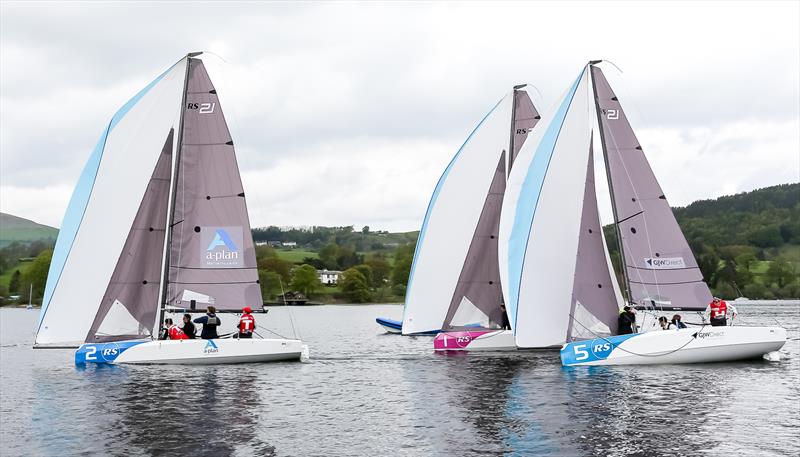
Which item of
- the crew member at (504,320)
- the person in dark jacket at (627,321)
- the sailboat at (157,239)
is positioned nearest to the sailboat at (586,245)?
the person in dark jacket at (627,321)

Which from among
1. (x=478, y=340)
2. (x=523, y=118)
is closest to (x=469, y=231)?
(x=478, y=340)

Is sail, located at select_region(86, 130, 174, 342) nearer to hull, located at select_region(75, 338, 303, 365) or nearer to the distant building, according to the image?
hull, located at select_region(75, 338, 303, 365)

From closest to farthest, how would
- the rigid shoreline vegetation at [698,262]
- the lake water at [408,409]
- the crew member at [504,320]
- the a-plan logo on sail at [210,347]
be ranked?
the lake water at [408,409] < the a-plan logo on sail at [210,347] < the crew member at [504,320] < the rigid shoreline vegetation at [698,262]

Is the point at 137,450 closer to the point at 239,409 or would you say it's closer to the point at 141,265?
the point at 239,409

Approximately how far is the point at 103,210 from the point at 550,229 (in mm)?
15037

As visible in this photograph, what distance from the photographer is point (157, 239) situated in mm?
27344

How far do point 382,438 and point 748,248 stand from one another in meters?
160

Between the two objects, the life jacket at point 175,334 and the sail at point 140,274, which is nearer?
the life jacket at point 175,334

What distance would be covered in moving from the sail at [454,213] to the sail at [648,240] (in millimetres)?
7555

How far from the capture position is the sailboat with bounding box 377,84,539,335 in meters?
33.4

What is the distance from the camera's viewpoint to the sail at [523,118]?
33.9 m

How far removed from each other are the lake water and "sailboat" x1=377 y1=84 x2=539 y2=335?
4.65m

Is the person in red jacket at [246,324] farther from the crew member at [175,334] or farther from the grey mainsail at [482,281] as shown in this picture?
the grey mainsail at [482,281]

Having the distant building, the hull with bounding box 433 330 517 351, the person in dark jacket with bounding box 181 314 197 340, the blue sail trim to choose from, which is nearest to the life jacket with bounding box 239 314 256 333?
the person in dark jacket with bounding box 181 314 197 340
